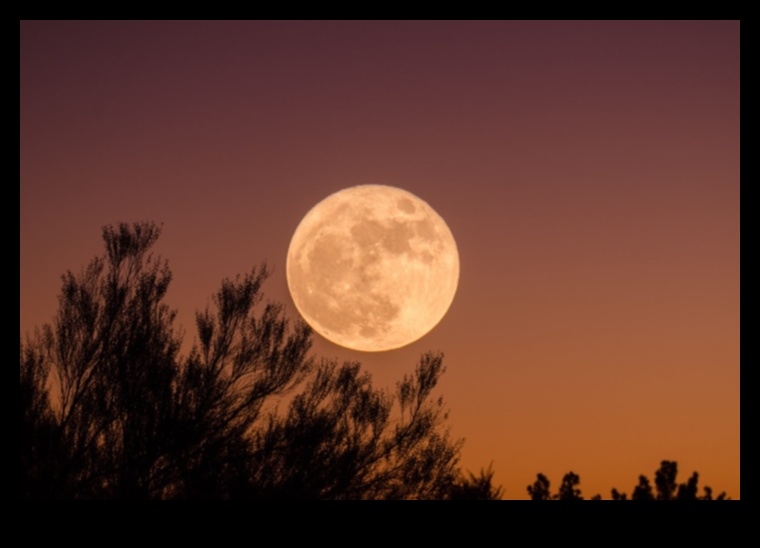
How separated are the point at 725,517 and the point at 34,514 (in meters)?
4.09

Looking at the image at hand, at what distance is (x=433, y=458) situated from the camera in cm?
1697

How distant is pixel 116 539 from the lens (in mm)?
5289

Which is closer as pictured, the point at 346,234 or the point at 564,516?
the point at 564,516

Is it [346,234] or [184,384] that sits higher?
[346,234]

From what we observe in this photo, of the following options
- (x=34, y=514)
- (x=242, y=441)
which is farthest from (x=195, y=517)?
(x=242, y=441)

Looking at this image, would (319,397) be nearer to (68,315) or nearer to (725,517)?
(68,315)

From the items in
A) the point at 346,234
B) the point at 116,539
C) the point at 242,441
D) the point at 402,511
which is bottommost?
the point at 116,539
